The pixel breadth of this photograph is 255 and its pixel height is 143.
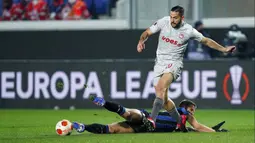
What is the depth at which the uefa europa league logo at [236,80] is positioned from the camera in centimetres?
2017

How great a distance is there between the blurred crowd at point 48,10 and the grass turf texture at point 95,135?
3.61 m

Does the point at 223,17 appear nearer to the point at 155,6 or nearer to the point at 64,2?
the point at 155,6

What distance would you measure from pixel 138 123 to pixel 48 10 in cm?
1076

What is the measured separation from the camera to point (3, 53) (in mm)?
22516

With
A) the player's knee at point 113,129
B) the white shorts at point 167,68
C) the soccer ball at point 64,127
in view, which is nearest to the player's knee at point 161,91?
the white shorts at point 167,68

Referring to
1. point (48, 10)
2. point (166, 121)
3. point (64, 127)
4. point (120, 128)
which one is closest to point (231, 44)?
point (48, 10)

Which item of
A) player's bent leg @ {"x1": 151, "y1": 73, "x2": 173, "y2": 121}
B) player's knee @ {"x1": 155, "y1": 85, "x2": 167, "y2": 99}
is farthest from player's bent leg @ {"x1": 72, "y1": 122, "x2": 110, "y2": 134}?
player's knee @ {"x1": 155, "y1": 85, "x2": 167, "y2": 99}

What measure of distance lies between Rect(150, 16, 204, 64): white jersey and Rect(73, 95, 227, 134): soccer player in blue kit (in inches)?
33.6

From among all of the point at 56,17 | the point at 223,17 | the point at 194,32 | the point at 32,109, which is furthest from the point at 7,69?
the point at 194,32

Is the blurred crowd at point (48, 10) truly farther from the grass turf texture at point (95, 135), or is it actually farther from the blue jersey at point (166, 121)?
the blue jersey at point (166, 121)

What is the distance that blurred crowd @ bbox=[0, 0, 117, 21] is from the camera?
22.7 m

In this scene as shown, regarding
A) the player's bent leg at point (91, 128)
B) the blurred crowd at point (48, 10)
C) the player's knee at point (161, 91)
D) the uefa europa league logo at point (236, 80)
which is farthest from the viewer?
the blurred crowd at point (48, 10)

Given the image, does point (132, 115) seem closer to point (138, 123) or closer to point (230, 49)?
point (138, 123)

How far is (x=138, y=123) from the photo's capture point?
12734 mm
